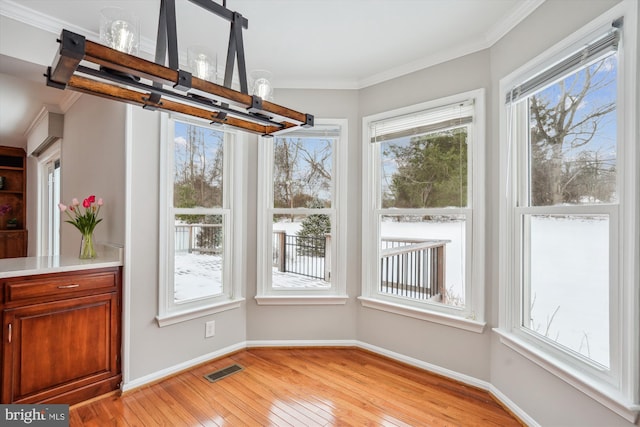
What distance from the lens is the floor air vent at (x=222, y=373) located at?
8.76 feet

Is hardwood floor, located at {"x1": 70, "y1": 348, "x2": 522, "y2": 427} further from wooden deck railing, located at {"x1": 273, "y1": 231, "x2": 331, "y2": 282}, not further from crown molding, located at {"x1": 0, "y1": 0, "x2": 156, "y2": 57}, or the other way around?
crown molding, located at {"x1": 0, "y1": 0, "x2": 156, "y2": 57}

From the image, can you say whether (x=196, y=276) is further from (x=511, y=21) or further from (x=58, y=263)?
(x=511, y=21)

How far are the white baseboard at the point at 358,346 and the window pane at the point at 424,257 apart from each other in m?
0.55

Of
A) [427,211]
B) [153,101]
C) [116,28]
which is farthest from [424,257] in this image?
[116,28]

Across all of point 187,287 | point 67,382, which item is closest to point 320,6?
point 187,287

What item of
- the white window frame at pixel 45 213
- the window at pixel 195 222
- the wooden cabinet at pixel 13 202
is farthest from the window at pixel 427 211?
the wooden cabinet at pixel 13 202

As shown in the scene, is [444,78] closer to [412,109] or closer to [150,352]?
[412,109]

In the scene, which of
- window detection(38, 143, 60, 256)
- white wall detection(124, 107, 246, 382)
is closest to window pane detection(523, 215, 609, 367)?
white wall detection(124, 107, 246, 382)

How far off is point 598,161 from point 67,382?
3.50 meters

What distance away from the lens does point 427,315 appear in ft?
9.14

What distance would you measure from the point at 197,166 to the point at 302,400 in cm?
209

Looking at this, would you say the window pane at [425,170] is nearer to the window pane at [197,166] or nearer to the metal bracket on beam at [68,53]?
the window pane at [197,166]

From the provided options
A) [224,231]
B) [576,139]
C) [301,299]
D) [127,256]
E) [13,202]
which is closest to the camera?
[576,139]

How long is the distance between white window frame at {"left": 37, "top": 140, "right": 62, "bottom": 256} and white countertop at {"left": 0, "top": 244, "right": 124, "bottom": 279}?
8.41 ft
